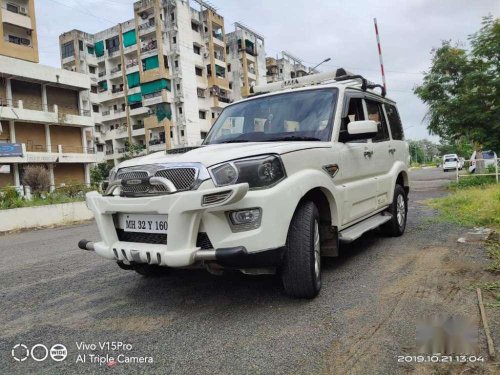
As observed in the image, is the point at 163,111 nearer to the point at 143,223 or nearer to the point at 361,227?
the point at 361,227

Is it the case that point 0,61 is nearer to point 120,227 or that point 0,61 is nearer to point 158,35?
point 158,35

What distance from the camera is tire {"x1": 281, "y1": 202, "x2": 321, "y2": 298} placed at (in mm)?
3150

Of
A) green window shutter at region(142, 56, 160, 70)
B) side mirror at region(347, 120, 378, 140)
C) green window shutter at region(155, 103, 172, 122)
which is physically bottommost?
side mirror at region(347, 120, 378, 140)

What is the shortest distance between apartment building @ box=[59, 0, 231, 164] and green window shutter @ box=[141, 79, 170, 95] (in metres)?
→ 0.02

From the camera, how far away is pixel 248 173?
2.99 meters

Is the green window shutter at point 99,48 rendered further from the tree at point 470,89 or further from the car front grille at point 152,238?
the car front grille at point 152,238

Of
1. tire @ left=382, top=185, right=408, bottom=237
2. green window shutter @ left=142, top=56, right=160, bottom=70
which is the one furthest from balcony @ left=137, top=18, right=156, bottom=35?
tire @ left=382, top=185, right=408, bottom=237

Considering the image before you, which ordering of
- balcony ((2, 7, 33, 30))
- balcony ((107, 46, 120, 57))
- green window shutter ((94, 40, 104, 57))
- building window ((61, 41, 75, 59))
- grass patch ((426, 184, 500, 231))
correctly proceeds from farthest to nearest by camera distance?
1. building window ((61, 41, 75, 59))
2. green window shutter ((94, 40, 104, 57))
3. balcony ((107, 46, 120, 57))
4. balcony ((2, 7, 33, 30))
5. grass patch ((426, 184, 500, 231))

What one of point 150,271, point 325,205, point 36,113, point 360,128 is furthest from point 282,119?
point 36,113

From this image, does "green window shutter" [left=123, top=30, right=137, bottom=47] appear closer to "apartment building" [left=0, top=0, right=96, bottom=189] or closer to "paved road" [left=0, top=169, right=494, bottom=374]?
"apartment building" [left=0, top=0, right=96, bottom=189]

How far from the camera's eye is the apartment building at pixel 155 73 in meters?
42.6

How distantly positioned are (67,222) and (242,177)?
13.4 metres

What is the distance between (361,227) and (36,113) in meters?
30.4

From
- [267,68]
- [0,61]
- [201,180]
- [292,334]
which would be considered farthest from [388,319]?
[267,68]
